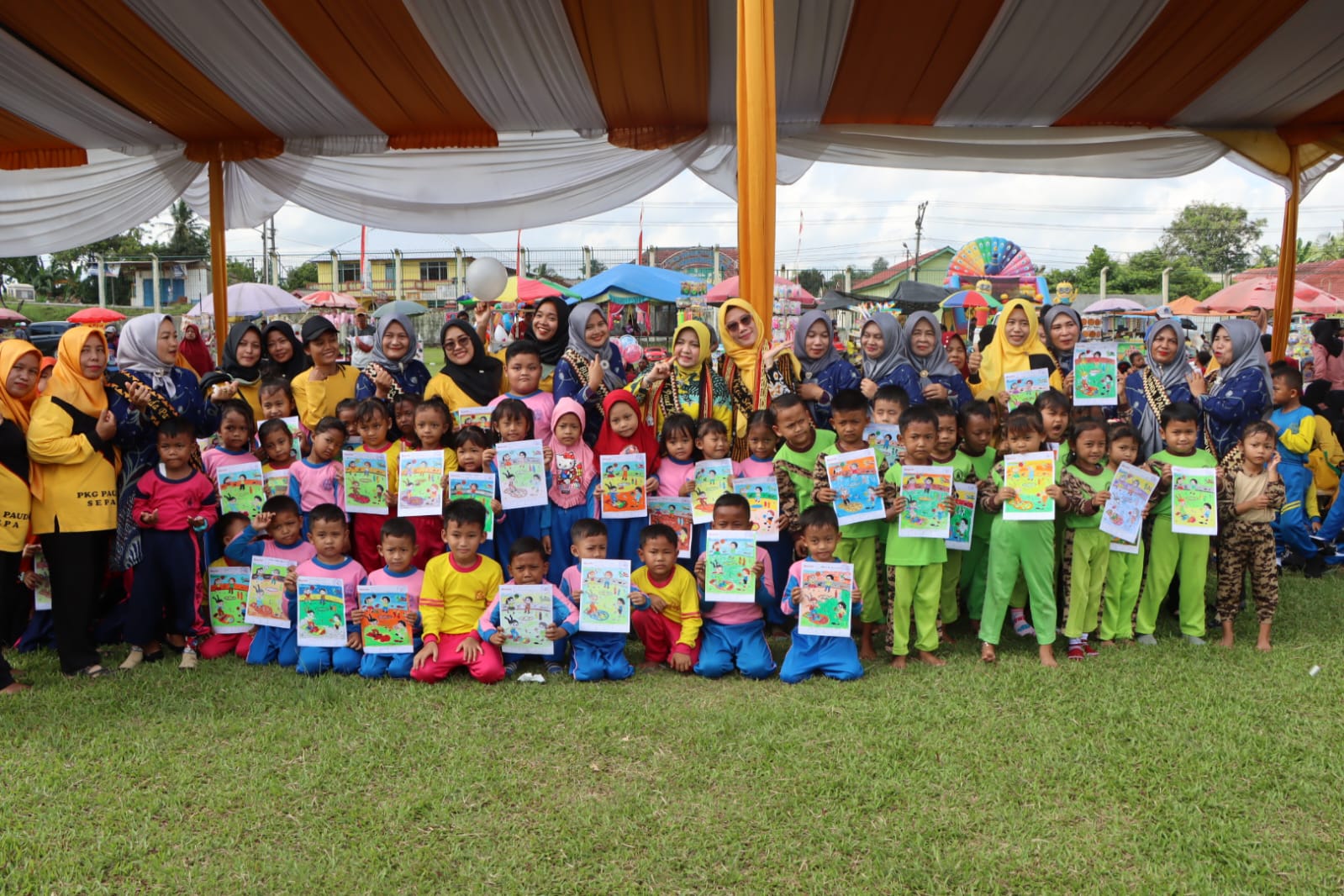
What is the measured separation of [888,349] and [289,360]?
379cm

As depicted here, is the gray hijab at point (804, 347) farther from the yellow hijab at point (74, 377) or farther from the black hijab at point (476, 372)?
the yellow hijab at point (74, 377)

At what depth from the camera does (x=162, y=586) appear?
4547mm

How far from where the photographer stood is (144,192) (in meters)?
9.10

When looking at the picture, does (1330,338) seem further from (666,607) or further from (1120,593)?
(666,607)

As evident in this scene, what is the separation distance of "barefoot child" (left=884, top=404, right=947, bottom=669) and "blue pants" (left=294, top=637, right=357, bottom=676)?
2675 millimetres

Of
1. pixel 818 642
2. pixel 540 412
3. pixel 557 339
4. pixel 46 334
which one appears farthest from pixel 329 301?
pixel 818 642

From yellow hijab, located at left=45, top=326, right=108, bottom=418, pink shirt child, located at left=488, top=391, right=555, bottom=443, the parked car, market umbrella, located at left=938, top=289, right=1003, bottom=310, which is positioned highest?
market umbrella, located at left=938, top=289, right=1003, bottom=310

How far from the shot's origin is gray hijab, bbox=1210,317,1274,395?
195 inches

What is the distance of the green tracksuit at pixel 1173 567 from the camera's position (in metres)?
4.61

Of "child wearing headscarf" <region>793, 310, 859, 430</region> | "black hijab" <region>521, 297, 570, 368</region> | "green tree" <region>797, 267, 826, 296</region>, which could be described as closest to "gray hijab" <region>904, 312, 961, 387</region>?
"child wearing headscarf" <region>793, 310, 859, 430</region>

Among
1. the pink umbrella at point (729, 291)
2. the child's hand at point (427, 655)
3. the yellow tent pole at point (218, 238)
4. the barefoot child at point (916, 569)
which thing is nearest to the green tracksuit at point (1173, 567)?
the barefoot child at point (916, 569)

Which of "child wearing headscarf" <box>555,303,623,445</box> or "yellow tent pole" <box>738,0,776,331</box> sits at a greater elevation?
"yellow tent pole" <box>738,0,776,331</box>

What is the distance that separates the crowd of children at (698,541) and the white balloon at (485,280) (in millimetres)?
1812

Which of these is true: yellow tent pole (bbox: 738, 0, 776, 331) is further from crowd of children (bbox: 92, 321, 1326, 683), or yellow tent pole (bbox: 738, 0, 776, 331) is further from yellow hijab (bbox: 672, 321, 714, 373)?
crowd of children (bbox: 92, 321, 1326, 683)
